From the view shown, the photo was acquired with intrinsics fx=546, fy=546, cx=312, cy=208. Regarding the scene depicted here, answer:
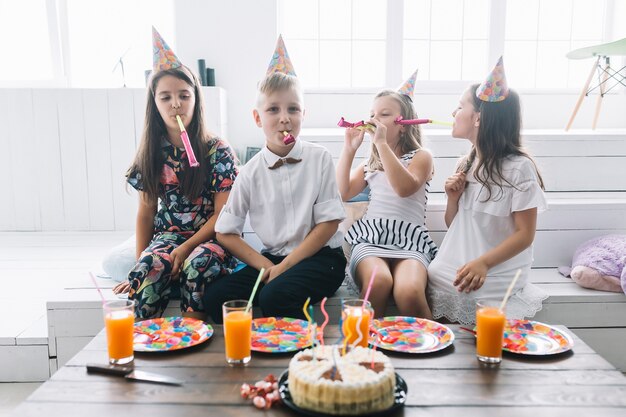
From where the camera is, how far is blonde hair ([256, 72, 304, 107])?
1.88 m

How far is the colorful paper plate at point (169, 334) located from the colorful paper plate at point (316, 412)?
0.29 metres

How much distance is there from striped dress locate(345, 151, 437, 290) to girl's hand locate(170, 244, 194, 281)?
615 mm

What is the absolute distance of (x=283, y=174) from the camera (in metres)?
1.95

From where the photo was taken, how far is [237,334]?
1146mm

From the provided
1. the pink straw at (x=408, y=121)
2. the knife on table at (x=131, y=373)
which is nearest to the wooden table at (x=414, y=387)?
the knife on table at (x=131, y=373)

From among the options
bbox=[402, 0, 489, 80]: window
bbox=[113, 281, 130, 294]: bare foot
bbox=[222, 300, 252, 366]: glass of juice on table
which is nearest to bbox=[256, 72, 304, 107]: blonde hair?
bbox=[113, 281, 130, 294]: bare foot

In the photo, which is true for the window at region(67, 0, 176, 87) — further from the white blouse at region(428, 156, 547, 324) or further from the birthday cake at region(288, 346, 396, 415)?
the birthday cake at region(288, 346, 396, 415)

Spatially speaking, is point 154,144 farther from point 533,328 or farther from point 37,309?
point 533,328

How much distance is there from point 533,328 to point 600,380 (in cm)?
26

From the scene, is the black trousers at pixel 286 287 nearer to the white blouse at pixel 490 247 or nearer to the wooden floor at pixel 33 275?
the white blouse at pixel 490 247

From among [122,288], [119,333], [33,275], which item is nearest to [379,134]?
[122,288]

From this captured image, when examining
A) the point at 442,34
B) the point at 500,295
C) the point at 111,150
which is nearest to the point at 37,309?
the point at 111,150

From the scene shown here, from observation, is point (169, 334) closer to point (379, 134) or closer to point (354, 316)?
point (354, 316)

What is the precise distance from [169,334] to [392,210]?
1100mm
